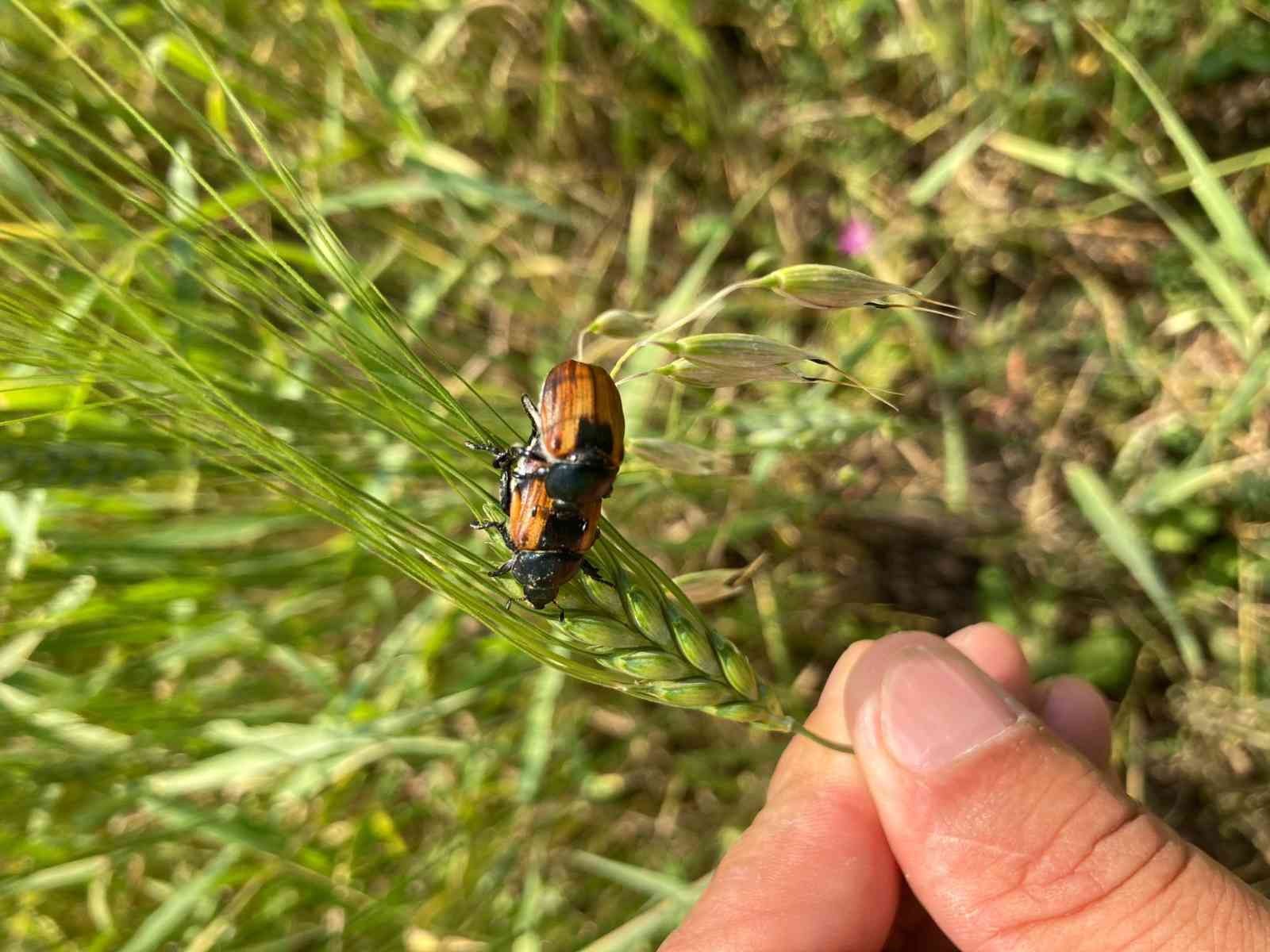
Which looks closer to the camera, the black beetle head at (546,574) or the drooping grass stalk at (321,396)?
the drooping grass stalk at (321,396)

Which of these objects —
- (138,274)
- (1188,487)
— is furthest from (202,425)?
(1188,487)

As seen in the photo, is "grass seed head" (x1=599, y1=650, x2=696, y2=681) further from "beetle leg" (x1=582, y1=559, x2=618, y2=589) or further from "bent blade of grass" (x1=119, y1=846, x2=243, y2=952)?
"bent blade of grass" (x1=119, y1=846, x2=243, y2=952)

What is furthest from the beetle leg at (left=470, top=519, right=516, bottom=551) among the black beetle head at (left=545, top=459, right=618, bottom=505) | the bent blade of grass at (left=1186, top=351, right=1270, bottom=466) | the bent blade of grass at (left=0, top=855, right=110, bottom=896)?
the bent blade of grass at (left=1186, top=351, right=1270, bottom=466)

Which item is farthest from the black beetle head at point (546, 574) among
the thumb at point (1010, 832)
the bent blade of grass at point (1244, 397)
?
the bent blade of grass at point (1244, 397)

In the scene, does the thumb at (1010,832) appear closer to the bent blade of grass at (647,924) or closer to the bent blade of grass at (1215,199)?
the bent blade of grass at (647,924)

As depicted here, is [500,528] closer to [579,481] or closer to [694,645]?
[579,481]

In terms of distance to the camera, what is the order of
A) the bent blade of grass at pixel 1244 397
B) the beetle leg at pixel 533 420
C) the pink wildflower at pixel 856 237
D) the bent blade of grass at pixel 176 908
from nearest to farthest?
the beetle leg at pixel 533 420 < the bent blade of grass at pixel 1244 397 < the bent blade of grass at pixel 176 908 < the pink wildflower at pixel 856 237

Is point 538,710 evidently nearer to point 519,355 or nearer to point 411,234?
point 519,355
